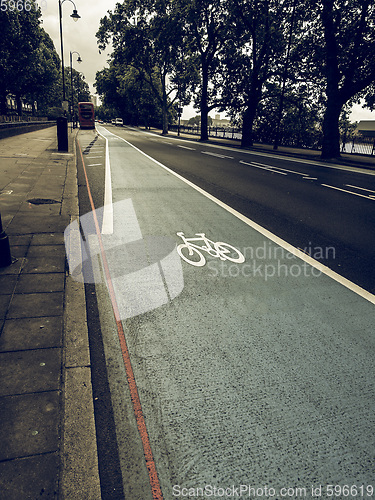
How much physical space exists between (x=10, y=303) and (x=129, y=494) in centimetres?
235

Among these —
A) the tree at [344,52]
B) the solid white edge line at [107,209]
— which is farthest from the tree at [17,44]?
the solid white edge line at [107,209]

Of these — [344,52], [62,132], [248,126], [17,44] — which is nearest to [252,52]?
[248,126]

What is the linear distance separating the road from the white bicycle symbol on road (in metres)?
0.03

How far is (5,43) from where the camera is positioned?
109 ft

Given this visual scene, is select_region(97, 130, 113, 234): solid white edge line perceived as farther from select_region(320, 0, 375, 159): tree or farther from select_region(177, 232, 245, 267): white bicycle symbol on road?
select_region(320, 0, 375, 159): tree

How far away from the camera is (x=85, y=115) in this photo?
5141 centimetres

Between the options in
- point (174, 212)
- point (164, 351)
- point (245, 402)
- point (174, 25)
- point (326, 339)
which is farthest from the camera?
point (174, 25)

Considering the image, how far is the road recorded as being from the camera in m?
2.01

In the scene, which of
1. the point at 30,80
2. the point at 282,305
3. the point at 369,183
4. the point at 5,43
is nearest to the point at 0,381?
the point at 282,305

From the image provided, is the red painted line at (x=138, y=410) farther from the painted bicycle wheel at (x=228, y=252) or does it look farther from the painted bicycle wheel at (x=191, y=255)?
the painted bicycle wheel at (x=228, y=252)

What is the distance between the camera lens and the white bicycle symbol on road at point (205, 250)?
4906mm

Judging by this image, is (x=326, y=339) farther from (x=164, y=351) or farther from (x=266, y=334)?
(x=164, y=351)

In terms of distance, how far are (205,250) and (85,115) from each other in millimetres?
53019

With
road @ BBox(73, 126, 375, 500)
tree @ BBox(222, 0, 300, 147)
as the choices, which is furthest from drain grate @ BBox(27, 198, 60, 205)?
tree @ BBox(222, 0, 300, 147)
